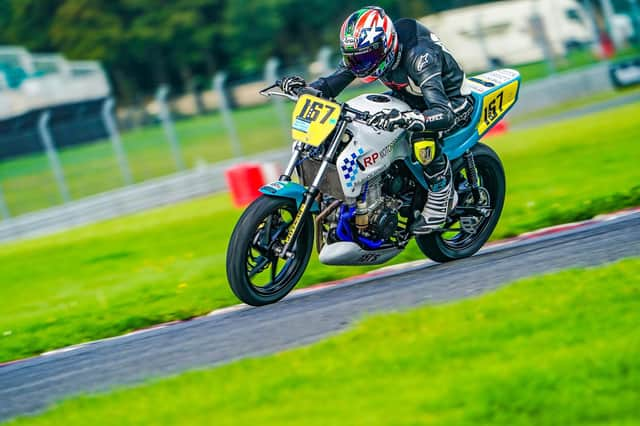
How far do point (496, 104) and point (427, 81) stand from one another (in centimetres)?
125

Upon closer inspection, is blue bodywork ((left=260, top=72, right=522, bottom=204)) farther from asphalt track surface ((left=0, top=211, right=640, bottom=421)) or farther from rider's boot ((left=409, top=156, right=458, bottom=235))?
asphalt track surface ((left=0, top=211, right=640, bottom=421))

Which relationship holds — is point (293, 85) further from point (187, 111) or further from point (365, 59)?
point (187, 111)

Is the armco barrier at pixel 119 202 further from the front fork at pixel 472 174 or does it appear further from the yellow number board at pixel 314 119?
the yellow number board at pixel 314 119

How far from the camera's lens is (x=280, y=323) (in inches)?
259

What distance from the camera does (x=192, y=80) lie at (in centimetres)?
5453

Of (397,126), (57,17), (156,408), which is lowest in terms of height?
(156,408)

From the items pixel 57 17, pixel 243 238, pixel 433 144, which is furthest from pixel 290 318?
pixel 57 17

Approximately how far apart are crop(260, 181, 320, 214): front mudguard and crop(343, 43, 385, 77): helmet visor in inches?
40.7

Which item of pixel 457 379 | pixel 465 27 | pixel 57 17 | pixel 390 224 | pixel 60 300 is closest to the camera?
pixel 457 379

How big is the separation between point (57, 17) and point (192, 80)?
25.3 feet

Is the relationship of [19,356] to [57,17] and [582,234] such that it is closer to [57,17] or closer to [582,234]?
[582,234]

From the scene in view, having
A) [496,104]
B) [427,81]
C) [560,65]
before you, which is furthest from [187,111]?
[427,81]

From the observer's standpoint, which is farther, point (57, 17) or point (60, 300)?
point (57, 17)

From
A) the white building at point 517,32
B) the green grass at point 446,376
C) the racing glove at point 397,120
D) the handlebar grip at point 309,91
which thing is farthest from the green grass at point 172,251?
the white building at point 517,32
